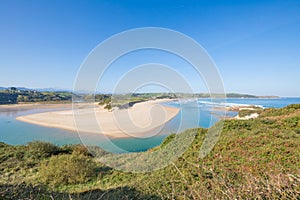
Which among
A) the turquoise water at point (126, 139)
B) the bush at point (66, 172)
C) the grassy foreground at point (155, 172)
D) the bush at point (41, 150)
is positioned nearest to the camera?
the grassy foreground at point (155, 172)

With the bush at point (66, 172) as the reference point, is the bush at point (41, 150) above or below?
below

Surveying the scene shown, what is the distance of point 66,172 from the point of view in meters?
5.86

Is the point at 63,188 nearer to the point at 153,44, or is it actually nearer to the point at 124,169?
the point at 124,169

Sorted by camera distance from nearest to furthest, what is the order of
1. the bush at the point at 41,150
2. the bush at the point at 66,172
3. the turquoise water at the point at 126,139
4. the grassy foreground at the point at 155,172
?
the grassy foreground at the point at 155,172 → the bush at the point at 66,172 → the bush at the point at 41,150 → the turquoise water at the point at 126,139

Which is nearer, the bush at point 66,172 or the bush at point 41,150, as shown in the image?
the bush at point 66,172

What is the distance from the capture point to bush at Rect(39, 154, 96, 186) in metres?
5.69

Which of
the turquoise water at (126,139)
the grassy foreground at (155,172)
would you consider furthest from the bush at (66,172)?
the turquoise water at (126,139)

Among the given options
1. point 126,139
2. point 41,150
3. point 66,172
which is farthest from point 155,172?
point 126,139

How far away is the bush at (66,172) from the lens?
5.69 metres

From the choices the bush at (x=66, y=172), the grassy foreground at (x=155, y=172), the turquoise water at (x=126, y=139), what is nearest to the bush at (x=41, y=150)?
the grassy foreground at (x=155, y=172)

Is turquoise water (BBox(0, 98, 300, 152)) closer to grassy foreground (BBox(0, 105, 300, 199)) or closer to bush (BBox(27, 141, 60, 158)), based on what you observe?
grassy foreground (BBox(0, 105, 300, 199))

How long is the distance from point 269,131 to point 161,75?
6.52m

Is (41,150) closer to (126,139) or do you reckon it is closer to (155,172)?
(155,172)

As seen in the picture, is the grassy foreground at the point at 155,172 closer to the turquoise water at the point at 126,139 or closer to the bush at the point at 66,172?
the bush at the point at 66,172
